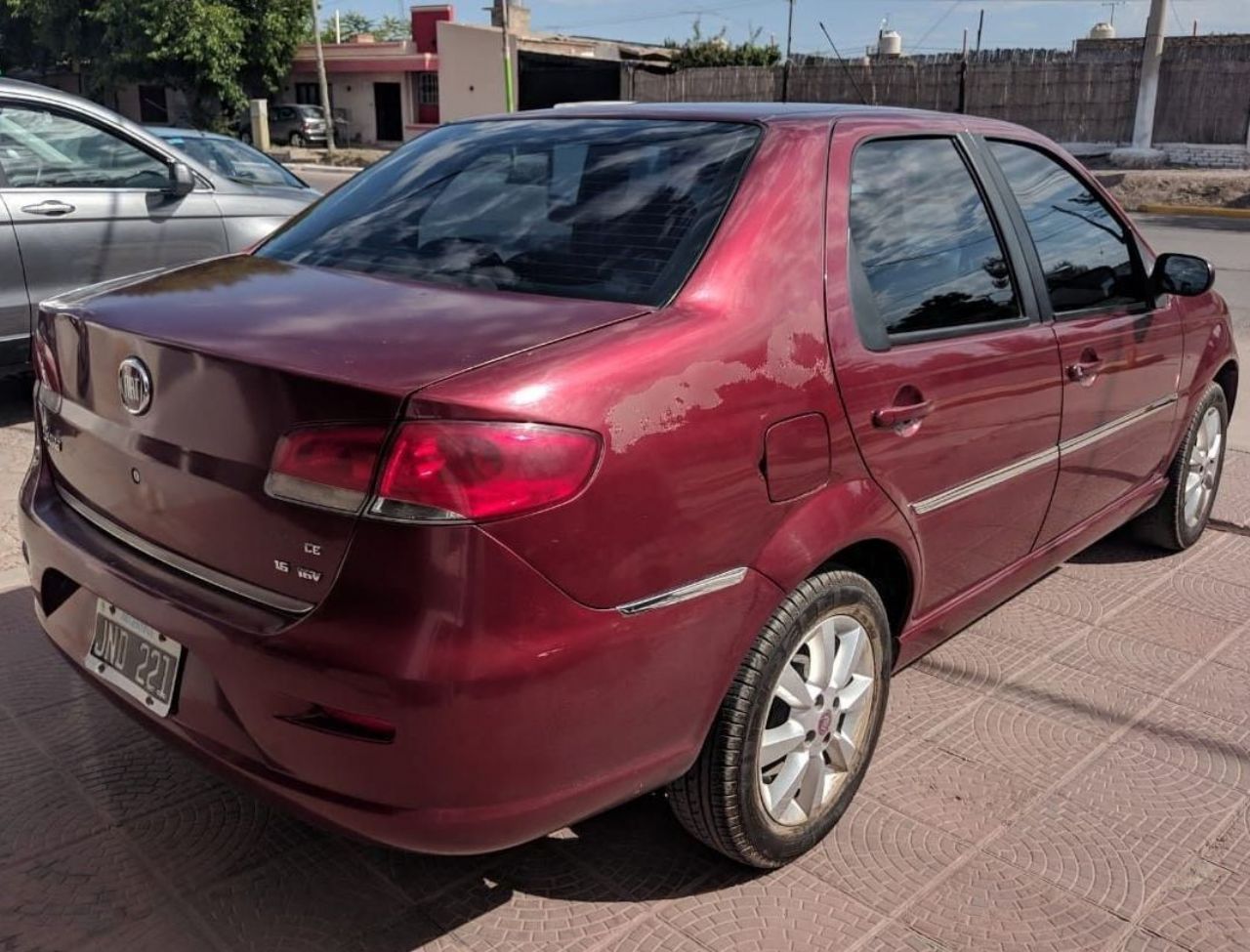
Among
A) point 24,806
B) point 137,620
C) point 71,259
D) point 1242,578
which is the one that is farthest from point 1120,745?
point 71,259

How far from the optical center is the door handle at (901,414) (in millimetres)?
2682

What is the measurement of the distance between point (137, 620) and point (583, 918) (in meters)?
1.15

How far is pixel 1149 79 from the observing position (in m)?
23.9

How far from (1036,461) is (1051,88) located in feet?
85.3

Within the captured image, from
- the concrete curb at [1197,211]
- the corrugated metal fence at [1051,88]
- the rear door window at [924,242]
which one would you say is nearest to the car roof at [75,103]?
the rear door window at [924,242]

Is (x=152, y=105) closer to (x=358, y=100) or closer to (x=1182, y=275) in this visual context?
(x=358, y=100)

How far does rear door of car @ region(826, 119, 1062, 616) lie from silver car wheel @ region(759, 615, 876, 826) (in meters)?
0.35

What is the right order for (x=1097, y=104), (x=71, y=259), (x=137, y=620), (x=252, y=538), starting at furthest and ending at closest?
(x=1097, y=104) < (x=71, y=259) < (x=137, y=620) < (x=252, y=538)

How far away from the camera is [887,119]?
308 centimetres

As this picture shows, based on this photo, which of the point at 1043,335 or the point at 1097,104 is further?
the point at 1097,104

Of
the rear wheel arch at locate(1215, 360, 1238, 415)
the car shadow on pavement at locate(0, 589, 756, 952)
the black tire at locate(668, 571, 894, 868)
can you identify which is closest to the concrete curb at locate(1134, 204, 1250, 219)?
the rear wheel arch at locate(1215, 360, 1238, 415)

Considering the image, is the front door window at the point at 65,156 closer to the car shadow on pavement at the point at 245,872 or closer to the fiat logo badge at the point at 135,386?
the car shadow on pavement at the point at 245,872

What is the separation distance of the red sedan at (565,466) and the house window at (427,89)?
4260 centimetres

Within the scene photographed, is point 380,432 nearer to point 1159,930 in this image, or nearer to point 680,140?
point 680,140
